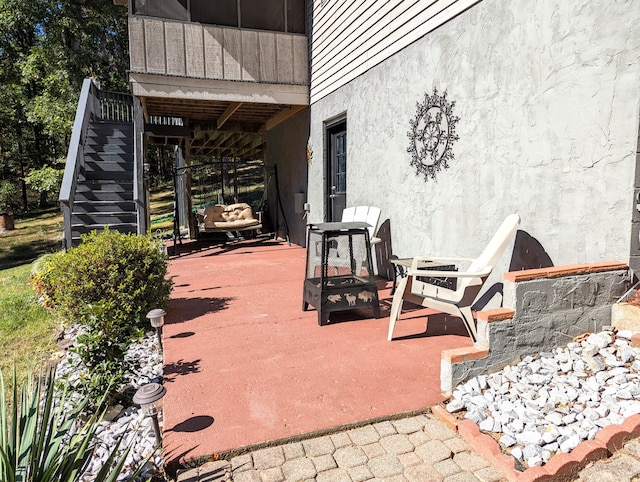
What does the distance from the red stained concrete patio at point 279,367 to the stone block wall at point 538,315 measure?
0.29 metres

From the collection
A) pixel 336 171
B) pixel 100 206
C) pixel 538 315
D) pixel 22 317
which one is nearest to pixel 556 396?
pixel 538 315

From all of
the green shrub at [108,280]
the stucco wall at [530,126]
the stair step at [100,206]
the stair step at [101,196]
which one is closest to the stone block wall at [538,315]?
the stucco wall at [530,126]

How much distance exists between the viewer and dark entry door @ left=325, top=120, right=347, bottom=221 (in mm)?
6551

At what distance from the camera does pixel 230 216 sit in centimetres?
916

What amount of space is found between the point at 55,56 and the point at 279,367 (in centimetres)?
1437

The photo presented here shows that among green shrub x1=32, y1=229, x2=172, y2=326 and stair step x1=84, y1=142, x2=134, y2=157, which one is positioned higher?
stair step x1=84, y1=142, x2=134, y2=157

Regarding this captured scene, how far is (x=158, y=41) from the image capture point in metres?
6.27

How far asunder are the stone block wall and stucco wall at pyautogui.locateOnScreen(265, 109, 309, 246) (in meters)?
5.71

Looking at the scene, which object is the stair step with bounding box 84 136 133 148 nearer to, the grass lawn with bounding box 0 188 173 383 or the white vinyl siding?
the grass lawn with bounding box 0 188 173 383

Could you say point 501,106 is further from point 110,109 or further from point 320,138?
point 110,109

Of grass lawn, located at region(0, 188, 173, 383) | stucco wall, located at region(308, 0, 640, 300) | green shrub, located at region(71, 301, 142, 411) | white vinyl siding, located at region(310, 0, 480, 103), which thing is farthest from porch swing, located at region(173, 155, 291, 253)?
green shrub, located at region(71, 301, 142, 411)

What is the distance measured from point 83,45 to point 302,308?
567 inches

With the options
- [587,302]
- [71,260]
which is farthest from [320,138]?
[587,302]

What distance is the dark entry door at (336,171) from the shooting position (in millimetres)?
6551
